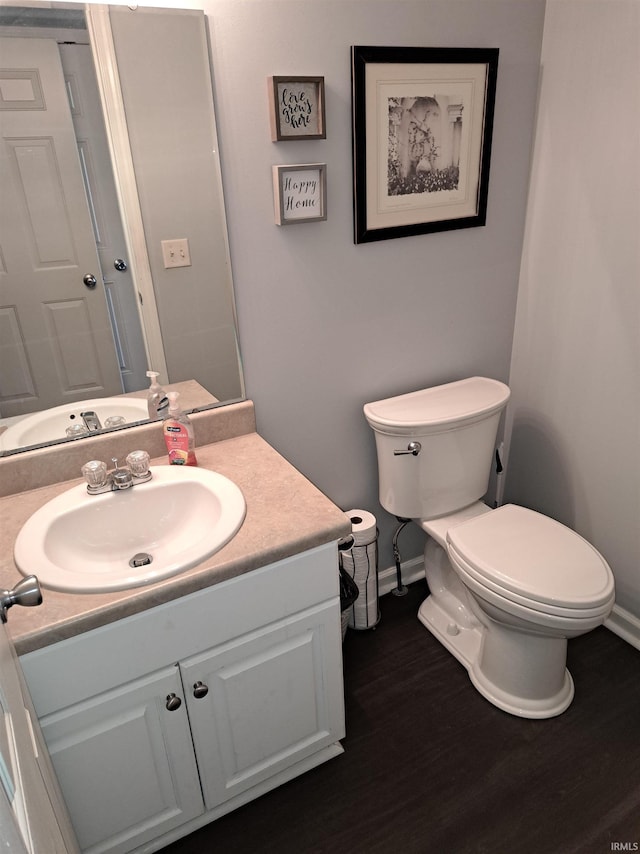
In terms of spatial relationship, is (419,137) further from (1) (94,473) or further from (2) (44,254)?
(1) (94,473)

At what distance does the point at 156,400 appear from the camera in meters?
1.60

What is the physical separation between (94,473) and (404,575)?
4.27 ft

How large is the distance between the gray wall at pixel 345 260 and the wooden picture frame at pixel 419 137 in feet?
0.12

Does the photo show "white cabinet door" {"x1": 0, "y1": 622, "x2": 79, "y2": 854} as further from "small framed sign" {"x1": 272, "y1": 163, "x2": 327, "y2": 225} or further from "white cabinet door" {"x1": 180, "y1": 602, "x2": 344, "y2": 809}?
"small framed sign" {"x1": 272, "y1": 163, "x2": 327, "y2": 225}

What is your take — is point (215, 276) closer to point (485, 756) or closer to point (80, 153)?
point (80, 153)

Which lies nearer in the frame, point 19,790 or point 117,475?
point 19,790

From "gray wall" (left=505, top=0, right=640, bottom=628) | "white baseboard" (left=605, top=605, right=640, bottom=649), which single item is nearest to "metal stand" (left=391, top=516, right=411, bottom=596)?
"gray wall" (left=505, top=0, right=640, bottom=628)

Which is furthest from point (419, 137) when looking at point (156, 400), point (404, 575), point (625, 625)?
point (625, 625)

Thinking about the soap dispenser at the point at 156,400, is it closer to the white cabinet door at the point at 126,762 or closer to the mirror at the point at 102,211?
the mirror at the point at 102,211

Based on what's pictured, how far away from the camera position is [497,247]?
202 cm

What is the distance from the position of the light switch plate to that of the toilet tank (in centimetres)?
69

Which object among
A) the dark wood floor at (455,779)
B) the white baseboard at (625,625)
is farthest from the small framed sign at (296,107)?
the white baseboard at (625,625)

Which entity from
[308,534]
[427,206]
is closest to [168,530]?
[308,534]

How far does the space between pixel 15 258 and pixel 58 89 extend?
361 mm
